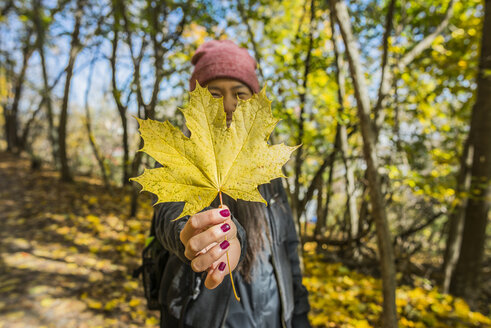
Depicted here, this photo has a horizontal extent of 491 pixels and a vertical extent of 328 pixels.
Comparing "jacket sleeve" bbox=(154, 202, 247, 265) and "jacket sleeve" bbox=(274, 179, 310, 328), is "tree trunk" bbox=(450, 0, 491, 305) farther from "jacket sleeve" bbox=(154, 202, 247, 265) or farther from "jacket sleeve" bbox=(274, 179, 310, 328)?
"jacket sleeve" bbox=(154, 202, 247, 265)

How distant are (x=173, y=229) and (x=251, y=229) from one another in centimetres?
43

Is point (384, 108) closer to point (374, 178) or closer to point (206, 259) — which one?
point (374, 178)

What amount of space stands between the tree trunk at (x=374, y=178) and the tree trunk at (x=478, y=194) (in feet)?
6.12

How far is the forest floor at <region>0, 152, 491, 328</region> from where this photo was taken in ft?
8.89

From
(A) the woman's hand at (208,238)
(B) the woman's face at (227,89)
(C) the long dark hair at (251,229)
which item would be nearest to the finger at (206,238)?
(A) the woman's hand at (208,238)

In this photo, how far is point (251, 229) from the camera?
1.21m

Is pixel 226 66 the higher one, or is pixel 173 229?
pixel 226 66

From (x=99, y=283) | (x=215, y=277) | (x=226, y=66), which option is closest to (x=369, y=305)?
(x=215, y=277)

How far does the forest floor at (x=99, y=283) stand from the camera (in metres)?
2.71

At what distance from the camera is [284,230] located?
4.70 feet

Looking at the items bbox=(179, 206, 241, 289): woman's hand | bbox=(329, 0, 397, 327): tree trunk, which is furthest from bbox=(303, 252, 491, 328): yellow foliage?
bbox=(179, 206, 241, 289): woman's hand

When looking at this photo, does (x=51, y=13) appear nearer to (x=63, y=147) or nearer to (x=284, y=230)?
(x=63, y=147)

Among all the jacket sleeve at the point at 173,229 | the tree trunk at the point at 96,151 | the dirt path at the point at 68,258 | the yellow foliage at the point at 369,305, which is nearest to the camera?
the jacket sleeve at the point at 173,229

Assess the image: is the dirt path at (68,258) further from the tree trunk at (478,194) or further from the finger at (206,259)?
the tree trunk at (478,194)
